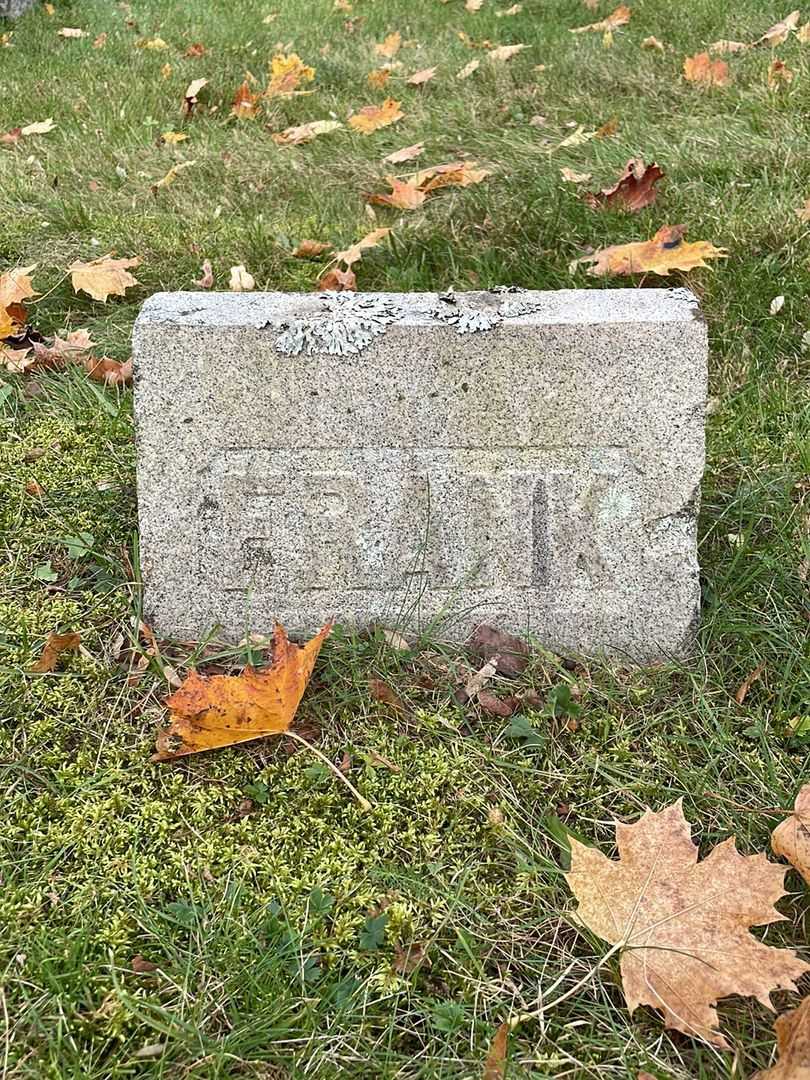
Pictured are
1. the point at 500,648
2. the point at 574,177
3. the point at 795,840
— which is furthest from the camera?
the point at 574,177

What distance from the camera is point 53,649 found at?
1.97 meters

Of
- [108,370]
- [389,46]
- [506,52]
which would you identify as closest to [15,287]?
[108,370]

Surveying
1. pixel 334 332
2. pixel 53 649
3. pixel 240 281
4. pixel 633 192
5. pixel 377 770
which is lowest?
pixel 377 770

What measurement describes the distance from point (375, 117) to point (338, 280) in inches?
77.4

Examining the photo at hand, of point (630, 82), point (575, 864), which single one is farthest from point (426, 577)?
point (630, 82)

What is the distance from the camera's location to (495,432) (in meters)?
1.94

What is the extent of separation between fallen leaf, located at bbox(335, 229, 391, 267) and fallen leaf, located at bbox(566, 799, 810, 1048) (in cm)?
222

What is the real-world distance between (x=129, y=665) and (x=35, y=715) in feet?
0.68

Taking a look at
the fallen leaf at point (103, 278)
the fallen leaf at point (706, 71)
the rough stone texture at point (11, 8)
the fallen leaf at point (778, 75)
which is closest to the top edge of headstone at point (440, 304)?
the fallen leaf at point (103, 278)

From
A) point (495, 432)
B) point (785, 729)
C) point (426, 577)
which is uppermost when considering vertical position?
point (495, 432)

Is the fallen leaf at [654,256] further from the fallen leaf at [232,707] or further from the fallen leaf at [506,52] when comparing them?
the fallen leaf at [506,52]

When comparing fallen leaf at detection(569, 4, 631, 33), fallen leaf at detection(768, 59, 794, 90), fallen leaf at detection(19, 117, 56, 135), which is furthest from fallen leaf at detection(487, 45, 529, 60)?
fallen leaf at detection(19, 117, 56, 135)

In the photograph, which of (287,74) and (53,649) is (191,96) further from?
(53,649)

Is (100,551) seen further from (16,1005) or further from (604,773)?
(604,773)
